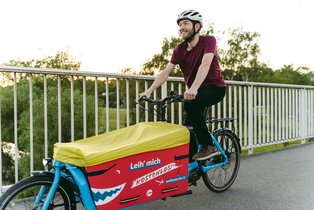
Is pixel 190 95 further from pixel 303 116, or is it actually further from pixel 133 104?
pixel 303 116

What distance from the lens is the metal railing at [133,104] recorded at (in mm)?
3445

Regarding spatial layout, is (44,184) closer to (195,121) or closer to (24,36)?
(195,121)

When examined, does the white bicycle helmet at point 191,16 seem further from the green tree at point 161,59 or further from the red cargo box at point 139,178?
the green tree at point 161,59

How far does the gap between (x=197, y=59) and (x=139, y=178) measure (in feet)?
3.86

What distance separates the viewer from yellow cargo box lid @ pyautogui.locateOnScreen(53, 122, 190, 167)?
2322mm

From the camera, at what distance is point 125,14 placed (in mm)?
27750

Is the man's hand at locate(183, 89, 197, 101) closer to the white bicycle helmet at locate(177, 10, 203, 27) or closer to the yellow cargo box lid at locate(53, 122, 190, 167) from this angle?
the yellow cargo box lid at locate(53, 122, 190, 167)

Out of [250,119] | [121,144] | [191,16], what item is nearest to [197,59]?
[191,16]

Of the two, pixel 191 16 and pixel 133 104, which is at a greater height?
pixel 191 16

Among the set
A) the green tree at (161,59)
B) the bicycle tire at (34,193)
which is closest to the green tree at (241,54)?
the green tree at (161,59)

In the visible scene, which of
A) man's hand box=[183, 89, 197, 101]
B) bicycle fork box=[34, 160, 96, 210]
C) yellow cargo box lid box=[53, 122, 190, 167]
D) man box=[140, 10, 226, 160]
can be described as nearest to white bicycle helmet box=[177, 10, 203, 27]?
man box=[140, 10, 226, 160]

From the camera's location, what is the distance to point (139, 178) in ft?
8.36

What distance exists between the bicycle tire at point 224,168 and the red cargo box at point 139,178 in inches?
30.3

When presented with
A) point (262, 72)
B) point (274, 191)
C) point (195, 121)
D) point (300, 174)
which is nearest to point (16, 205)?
point (195, 121)
